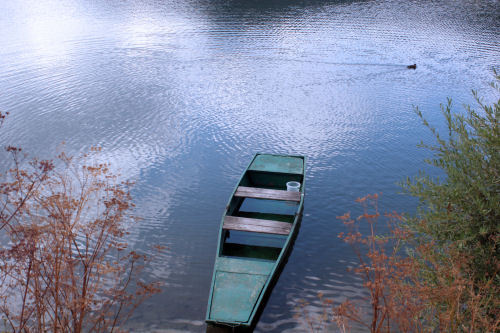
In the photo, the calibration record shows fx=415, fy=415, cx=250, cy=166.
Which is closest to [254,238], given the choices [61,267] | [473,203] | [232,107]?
[473,203]

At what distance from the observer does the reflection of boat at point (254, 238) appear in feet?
29.9

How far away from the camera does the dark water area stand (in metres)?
12.4

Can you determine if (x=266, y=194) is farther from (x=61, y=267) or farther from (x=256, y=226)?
(x=61, y=267)

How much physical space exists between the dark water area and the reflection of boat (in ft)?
2.42

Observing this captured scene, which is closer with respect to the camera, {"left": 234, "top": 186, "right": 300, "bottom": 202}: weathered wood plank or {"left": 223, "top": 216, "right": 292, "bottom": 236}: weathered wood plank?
{"left": 223, "top": 216, "right": 292, "bottom": 236}: weathered wood plank

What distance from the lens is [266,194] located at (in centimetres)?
1345

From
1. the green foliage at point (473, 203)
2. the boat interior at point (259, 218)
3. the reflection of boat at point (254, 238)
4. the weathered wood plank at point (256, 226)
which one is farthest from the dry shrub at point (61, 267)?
the green foliage at point (473, 203)

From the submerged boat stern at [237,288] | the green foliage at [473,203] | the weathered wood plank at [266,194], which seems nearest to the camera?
the green foliage at [473,203]

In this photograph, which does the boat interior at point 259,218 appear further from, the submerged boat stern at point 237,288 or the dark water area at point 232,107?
the submerged boat stern at point 237,288

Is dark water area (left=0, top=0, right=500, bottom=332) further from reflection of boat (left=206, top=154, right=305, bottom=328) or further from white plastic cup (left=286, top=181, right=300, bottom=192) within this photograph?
white plastic cup (left=286, top=181, right=300, bottom=192)

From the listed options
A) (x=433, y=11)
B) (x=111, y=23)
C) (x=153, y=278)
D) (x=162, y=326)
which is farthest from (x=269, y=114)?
(x=433, y=11)

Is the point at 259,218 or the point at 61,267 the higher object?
the point at 259,218

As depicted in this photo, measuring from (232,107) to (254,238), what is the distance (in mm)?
11080

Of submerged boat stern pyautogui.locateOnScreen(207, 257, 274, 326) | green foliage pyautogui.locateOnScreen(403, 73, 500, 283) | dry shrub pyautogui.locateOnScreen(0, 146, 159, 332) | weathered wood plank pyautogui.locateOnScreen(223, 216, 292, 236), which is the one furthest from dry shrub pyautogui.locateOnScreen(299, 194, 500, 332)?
dry shrub pyautogui.locateOnScreen(0, 146, 159, 332)
